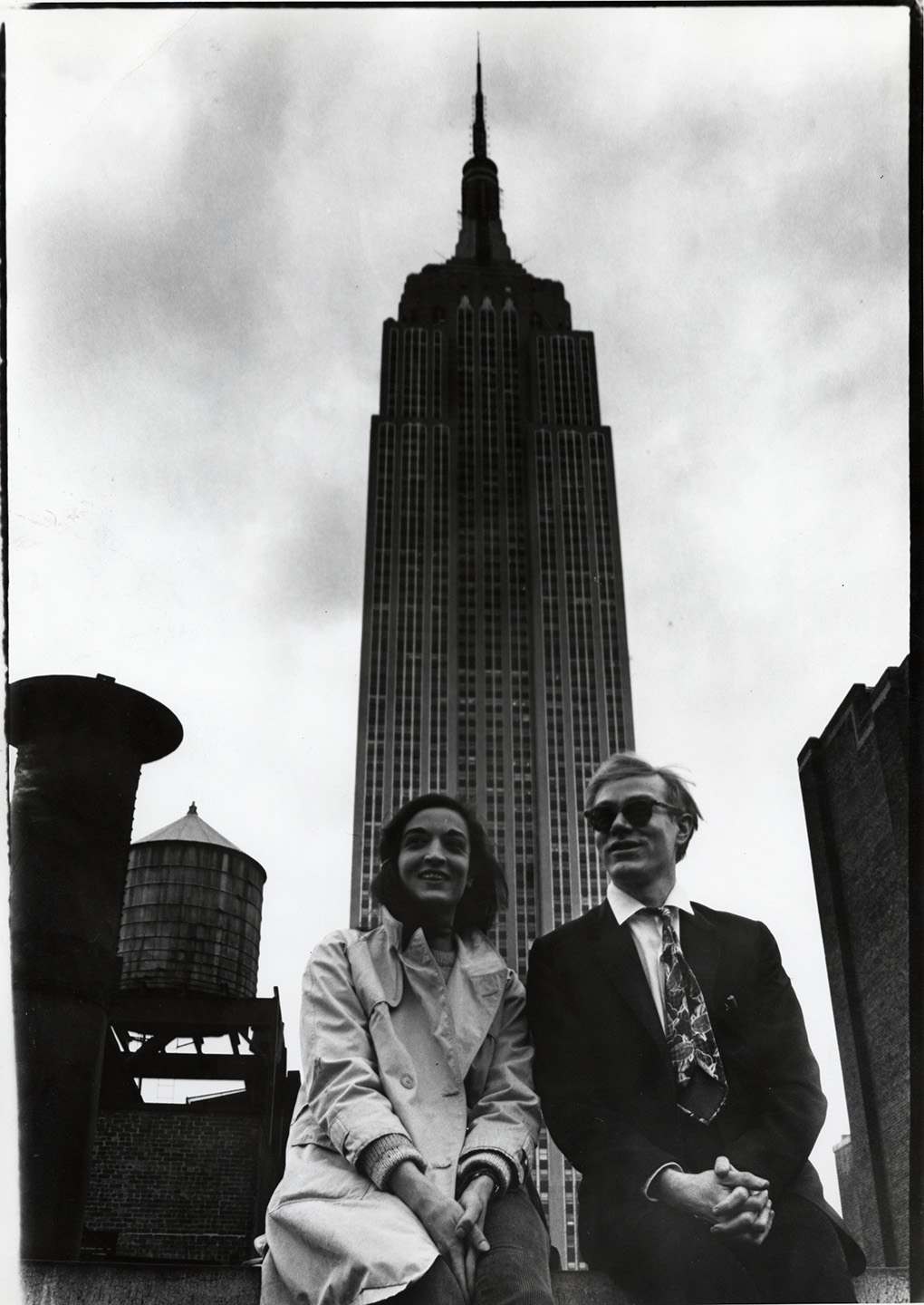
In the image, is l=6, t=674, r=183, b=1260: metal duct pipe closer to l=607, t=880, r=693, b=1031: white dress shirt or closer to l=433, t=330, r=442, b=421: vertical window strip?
l=607, t=880, r=693, b=1031: white dress shirt

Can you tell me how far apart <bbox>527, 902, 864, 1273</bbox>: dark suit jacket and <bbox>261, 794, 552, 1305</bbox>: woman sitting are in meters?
0.14

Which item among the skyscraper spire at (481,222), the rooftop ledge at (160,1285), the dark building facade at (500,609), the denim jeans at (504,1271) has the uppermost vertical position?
the skyscraper spire at (481,222)

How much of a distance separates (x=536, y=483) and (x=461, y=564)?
10767mm

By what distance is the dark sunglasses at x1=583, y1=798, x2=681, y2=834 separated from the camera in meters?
3.54

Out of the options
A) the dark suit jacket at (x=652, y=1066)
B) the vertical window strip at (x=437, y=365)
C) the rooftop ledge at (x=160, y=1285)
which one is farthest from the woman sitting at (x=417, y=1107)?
the vertical window strip at (x=437, y=365)

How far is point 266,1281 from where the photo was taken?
2.63m

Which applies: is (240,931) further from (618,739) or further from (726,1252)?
(618,739)

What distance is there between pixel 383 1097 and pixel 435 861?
0.71m

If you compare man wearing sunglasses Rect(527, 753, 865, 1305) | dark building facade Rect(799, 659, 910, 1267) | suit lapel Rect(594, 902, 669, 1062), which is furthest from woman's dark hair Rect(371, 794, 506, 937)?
dark building facade Rect(799, 659, 910, 1267)

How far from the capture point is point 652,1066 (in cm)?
314

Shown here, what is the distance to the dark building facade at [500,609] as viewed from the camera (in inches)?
2482

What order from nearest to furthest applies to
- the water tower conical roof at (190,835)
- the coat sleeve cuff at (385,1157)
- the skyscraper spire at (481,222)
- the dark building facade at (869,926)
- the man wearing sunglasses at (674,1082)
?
the coat sleeve cuff at (385,1157), the man wearing sunglasses at (674,1082), the dark building facade at (869,926), the water tower conical roof at (190,835), the skyscraper spire at (481,222)

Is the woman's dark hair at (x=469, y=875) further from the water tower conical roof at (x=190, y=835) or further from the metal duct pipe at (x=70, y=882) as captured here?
the water tower conical roof at (x=190, y=835)

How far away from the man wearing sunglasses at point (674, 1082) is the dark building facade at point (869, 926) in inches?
182
